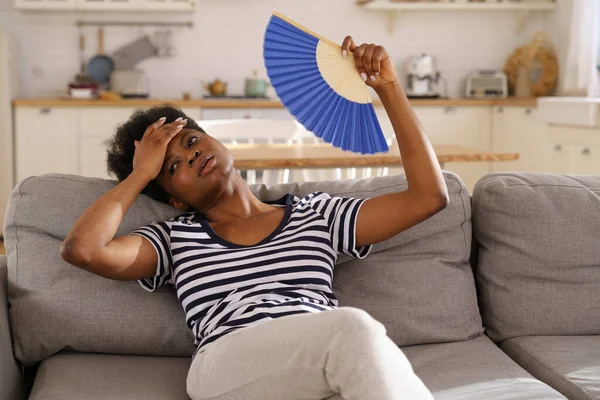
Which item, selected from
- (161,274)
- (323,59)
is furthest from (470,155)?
(161,274)

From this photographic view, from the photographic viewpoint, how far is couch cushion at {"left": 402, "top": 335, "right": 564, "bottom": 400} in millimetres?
1640

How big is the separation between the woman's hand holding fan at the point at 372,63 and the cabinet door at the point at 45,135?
4084 mm

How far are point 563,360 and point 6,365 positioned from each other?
4.02ft

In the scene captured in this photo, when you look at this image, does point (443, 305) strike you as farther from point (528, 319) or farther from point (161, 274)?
point (161, 274)

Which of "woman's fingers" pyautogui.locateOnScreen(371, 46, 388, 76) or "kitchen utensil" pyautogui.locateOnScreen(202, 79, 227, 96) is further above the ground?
"woman's fingers" pyautogui.locateOnScreen(371, 46, 388, 76)

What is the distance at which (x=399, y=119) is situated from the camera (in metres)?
1.85

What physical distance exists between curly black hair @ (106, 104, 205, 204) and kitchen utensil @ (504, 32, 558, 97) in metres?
4.47

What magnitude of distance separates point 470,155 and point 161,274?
1.71 meters

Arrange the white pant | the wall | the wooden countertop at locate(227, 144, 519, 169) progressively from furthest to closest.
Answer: the wall < the wooden countertop at locate(227, 144, 519, 169) < the white pant

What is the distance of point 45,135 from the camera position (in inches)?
218

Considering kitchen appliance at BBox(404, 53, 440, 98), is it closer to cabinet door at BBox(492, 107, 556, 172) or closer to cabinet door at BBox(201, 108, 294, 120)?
cabinet door at BBox(492, 107, 556, 172)

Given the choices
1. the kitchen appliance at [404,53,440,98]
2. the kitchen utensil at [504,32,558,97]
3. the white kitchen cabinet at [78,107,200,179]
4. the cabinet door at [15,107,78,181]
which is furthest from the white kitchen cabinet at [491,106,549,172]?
the cabinet door at [15,107,78,181]

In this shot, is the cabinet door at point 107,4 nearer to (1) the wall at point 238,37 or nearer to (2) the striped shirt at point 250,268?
(1) the wall at point 238,37

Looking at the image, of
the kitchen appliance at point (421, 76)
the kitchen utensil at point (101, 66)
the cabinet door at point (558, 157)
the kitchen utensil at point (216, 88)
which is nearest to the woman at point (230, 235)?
the cabinet door at point (558, 157)
